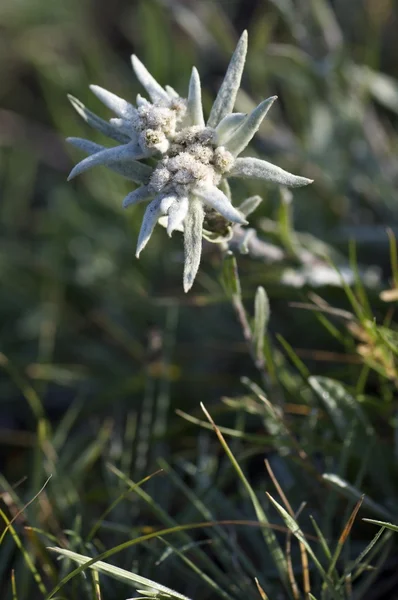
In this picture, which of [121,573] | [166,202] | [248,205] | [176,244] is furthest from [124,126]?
[176,244]

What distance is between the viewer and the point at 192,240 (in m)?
1.50

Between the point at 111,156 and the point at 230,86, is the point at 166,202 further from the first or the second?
the point at 230,86

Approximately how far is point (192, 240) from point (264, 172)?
25cm

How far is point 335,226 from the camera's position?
2.89 metres

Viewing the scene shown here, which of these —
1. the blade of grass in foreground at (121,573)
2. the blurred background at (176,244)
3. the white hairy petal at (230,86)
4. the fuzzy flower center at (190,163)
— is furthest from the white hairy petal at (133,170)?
the blade of grass in foreground at (121,573)

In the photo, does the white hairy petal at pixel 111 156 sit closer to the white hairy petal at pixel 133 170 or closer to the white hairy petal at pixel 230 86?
the white hairy petal at pixel 133 170

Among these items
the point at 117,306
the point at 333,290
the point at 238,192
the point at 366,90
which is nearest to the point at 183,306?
the point at 117,306

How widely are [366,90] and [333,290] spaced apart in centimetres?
105

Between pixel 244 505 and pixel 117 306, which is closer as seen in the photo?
pixel 244 505

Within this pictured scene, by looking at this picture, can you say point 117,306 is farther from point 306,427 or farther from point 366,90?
point 366,90

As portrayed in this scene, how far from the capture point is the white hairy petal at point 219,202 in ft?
4.77

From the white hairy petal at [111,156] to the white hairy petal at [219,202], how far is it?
0.18m

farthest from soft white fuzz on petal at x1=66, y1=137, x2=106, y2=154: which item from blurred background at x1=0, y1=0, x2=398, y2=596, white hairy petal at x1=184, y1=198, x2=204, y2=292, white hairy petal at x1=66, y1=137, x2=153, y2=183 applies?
blurred background at x1=0, y1=0, x2=398, y2=596

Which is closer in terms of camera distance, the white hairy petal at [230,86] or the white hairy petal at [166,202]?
the white hairy petal at [166,202]
